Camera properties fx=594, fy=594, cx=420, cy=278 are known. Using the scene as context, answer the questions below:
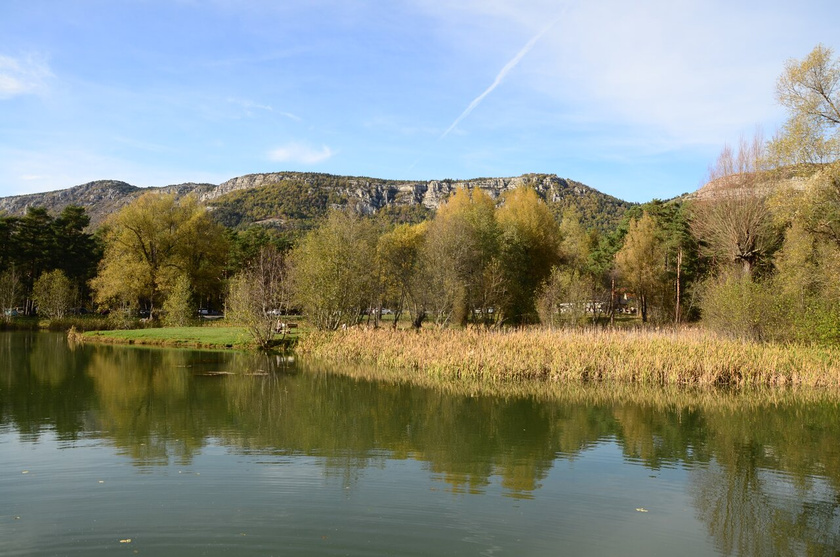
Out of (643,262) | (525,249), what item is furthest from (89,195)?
(643,262)

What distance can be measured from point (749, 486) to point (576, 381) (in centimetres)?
1069

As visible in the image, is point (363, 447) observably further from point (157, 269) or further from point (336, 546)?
point (157, 269)

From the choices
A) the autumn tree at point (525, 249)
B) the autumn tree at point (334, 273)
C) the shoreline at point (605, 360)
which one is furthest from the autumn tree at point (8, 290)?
the autumn tree at point (525, 249)

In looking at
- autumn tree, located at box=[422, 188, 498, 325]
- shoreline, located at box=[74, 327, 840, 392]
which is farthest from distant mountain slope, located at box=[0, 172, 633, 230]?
shoreline, located at box=[74, 327, 840, 392]

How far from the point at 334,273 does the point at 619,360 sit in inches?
651

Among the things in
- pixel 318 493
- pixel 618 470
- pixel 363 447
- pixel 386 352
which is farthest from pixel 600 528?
pixel 386 352

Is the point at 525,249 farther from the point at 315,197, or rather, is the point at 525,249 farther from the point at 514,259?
the point at 315,197

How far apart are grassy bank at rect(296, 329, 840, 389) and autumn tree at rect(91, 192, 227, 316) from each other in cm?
2678

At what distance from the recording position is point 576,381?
19.6 m

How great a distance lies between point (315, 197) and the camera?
465 feet

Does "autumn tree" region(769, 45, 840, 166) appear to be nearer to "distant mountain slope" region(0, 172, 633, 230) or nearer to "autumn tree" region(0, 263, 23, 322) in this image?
"autumn tree" region(0, 263, 23, 322)

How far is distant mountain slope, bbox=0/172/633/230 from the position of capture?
122 metres

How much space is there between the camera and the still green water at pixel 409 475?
21.6 ft

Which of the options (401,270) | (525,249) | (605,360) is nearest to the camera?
(605,360)
